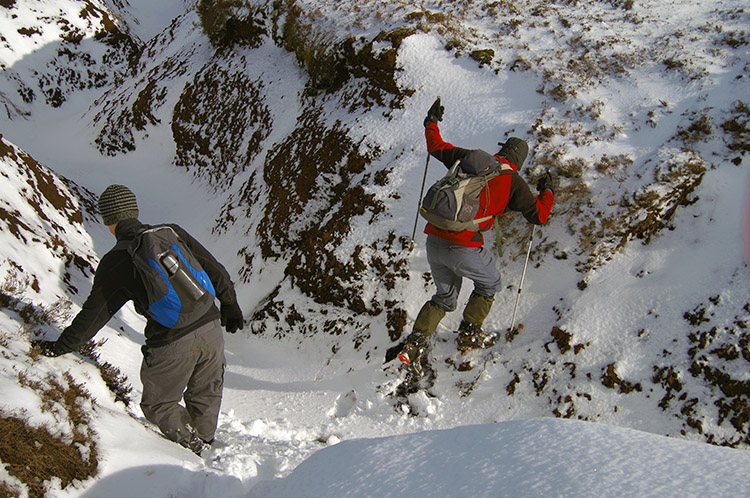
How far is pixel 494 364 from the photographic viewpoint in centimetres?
578

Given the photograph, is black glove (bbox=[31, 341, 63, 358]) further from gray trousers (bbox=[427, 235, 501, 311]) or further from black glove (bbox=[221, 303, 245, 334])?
gray trousers (bbox=[427, 235, 501, 311])

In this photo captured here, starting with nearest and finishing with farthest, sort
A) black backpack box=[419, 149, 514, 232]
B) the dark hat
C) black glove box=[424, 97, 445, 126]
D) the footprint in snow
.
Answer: black backpack box=[419, 149, 514, 232]
the dark hat
the footprint in snow
black glove box=[424, 97, 445, 126]

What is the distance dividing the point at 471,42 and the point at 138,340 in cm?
840

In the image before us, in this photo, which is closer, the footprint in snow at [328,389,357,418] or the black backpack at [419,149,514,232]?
the black backpack at [419,149,514,232]

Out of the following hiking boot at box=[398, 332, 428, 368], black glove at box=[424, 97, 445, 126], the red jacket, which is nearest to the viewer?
the red jacket

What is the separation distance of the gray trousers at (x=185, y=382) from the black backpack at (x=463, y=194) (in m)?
2.50

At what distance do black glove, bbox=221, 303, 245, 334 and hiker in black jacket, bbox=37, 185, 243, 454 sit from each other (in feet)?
0.40

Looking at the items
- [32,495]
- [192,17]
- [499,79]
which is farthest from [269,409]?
[192,17]

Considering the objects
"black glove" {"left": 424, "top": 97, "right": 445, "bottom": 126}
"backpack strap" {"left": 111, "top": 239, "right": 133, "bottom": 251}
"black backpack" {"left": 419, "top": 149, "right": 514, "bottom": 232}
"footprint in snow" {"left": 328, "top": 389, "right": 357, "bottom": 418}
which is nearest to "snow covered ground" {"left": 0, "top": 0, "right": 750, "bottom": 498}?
"footprint in snow" {"left": 328, "top": 389, "right": 357, "bottom": 418}

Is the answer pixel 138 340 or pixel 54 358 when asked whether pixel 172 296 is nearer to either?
pixel 54 358

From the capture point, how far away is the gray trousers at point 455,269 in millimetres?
4980

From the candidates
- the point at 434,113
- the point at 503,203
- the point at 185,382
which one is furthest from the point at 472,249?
the point at 185,382

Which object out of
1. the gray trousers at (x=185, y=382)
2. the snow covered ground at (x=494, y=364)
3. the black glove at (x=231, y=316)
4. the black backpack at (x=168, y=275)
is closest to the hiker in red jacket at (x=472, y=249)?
the snow covered ground at (x=494, y=364)

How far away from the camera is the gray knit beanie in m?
3.76
